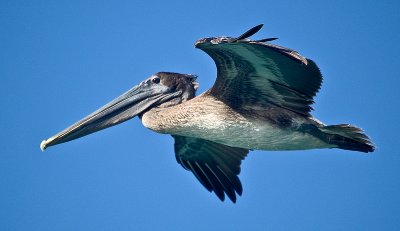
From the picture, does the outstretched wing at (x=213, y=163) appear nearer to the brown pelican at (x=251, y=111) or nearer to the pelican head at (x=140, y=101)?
the pelican head at (x=140, y=101)

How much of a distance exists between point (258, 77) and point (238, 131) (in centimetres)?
83

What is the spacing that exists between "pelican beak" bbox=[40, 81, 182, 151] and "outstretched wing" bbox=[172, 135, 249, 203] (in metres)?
0.79

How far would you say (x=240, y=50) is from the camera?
9180 millimetres

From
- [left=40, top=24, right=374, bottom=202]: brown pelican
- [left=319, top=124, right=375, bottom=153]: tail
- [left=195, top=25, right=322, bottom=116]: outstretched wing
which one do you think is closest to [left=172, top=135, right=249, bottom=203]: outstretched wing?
[left=40, top=24, right=374, bottom=202]: brown pelican

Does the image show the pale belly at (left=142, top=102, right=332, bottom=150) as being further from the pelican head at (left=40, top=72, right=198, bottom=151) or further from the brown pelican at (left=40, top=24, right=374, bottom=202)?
the pelican head at (left=40, top=72, right=198, bottom=151)

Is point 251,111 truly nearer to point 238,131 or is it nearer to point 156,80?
point 238,131

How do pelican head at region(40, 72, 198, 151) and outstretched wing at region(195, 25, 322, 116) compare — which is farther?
pelican head at region(40, 72, 198, 151)

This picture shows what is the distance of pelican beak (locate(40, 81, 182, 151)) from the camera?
433 inches

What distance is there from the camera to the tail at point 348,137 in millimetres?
9828

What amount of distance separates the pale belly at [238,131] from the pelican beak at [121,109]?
107 cm

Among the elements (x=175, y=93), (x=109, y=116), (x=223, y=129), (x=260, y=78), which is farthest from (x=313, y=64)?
(x=109, y=116)

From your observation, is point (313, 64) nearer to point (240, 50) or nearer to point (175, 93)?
point (240, 50)

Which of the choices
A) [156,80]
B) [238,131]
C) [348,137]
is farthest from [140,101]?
[348,137]

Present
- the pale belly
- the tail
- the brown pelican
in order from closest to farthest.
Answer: the brown pelican
the tail
the pale belly
